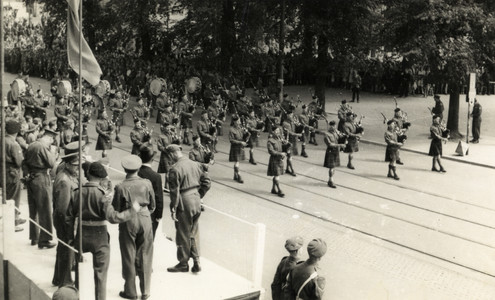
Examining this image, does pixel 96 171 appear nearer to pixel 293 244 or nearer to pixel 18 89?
pixel 293 244

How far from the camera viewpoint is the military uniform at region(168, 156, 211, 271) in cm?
971

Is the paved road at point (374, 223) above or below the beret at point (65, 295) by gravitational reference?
below

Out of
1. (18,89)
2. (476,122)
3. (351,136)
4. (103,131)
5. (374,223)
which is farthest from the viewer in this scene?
(476,122)

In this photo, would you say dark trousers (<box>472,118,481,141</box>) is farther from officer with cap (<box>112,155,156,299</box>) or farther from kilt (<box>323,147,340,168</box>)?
officer with cap (<box>112,155,156,299</box>)

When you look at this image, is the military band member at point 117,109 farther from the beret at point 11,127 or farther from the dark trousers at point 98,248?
the dark trousers at point 98,248

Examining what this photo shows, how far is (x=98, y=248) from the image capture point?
8.27m

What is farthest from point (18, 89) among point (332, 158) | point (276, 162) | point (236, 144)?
point (332, 158)

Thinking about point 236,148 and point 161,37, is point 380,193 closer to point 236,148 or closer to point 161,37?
point 236,148

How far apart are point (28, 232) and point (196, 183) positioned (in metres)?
A: 3.39

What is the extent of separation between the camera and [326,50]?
86.3ft

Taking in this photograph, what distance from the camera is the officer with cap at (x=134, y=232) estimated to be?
853 cm

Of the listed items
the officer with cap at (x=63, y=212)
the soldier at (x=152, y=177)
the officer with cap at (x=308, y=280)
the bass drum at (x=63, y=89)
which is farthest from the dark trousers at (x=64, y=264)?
the bass drum at (x=63, y=89)

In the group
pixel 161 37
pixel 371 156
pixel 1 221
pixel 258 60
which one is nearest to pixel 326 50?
pixel 258 60

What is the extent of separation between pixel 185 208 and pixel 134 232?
131 centimetres
